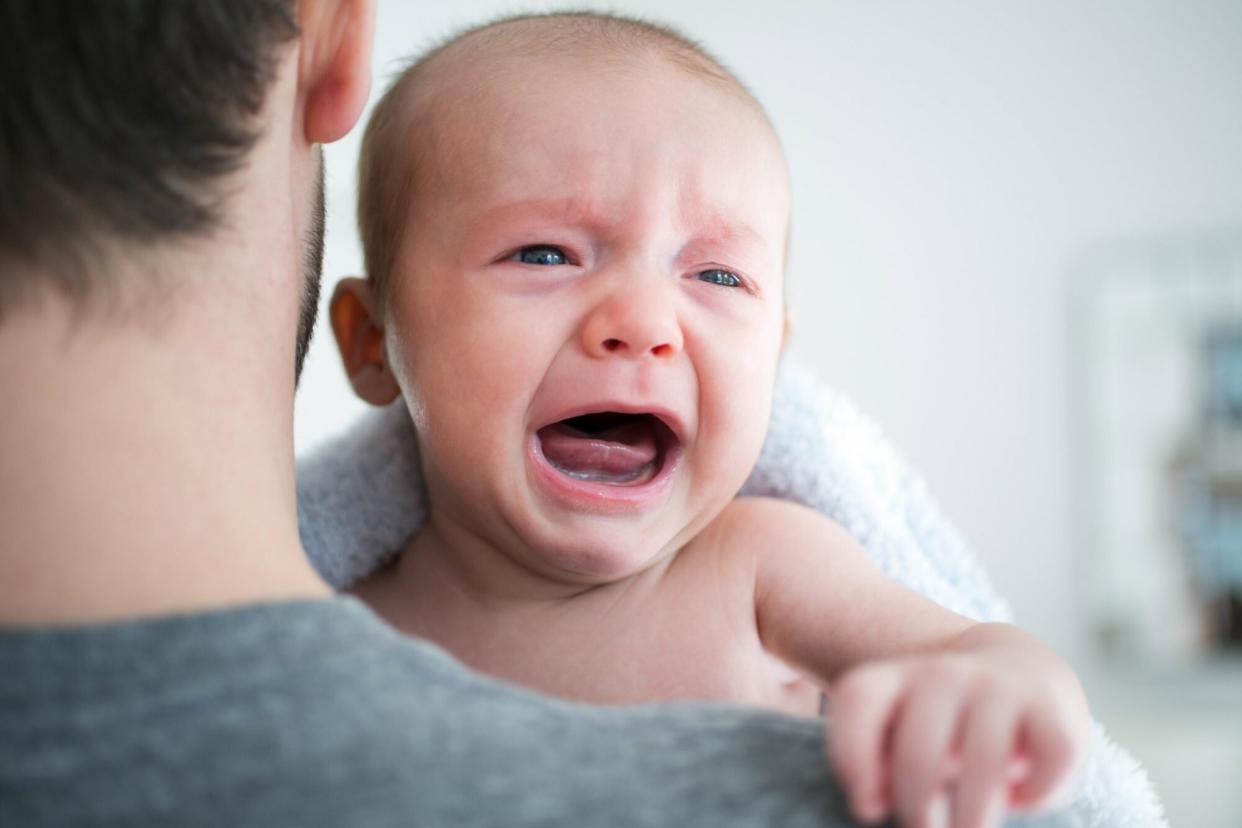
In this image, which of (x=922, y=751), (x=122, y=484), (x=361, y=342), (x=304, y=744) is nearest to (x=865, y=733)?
(x=922, y=751)

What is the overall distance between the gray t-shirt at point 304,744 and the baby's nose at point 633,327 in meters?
0.38

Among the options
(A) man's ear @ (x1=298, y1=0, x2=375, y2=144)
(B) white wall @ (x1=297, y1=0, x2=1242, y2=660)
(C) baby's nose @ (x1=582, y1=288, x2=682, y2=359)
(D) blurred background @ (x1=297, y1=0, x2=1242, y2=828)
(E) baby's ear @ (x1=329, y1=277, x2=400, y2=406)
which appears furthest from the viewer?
(B) white wall @ (x1=297, y1=0, x2=1242, y2=660)

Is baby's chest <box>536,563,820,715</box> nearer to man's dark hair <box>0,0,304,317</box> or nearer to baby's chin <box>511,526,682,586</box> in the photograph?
baby's chin <box>511,526,682,586</box>

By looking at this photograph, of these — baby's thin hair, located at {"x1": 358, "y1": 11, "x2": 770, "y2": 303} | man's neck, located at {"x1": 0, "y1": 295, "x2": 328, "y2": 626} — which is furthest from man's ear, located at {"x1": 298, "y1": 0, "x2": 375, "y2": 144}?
baby's thin hair, located at {"x1": 358, "y1": 11, "x2": 770, "y2": 303}

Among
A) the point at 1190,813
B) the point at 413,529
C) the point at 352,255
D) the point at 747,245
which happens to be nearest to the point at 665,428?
the point at 747,245

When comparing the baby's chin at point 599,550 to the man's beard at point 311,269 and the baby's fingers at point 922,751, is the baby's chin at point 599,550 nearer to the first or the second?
the man's beard at point 311,269

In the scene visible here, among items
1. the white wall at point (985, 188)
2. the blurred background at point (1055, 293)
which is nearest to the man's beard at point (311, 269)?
the blurred background at point (1055, 293)

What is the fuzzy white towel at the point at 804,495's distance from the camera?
106cm

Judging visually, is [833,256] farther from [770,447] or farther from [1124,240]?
[770,447]

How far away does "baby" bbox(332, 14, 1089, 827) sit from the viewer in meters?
0.85

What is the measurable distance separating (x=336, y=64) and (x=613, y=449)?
1.21 ft

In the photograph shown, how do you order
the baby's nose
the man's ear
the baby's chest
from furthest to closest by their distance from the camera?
the baby's chest → the baby's nose → the man's ear

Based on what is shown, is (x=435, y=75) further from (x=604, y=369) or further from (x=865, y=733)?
(x=865, y=733)

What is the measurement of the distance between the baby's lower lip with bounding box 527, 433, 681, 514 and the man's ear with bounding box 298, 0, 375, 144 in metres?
0.30
